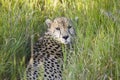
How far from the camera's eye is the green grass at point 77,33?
3.16 meters

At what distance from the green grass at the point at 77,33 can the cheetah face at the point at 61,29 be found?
0.22 ft

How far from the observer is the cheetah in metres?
3.38

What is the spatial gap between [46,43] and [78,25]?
37 cm

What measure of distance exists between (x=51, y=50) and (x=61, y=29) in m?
0.25

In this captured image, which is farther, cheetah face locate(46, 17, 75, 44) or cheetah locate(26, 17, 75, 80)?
cheetah face locate(46, 17, 75, 44)

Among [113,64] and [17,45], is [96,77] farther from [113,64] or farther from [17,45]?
[17,45]

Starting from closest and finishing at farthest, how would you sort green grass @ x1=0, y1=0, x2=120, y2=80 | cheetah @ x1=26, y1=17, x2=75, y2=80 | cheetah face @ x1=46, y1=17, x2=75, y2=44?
green grass @ x1=0, y1=0, x2=120, y2=80, cheetah @ x1=26, y1=17, x2=75, y2=80, cheetah face @ x1=46, y1=17, x2=75, y2=44

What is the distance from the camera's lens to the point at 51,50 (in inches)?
143

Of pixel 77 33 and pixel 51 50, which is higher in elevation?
pixel 77 33

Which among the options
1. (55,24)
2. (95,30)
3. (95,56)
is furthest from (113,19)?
(95,56)

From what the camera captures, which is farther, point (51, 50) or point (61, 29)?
point (61, 29)

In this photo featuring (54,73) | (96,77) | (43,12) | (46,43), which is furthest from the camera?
(43,12)

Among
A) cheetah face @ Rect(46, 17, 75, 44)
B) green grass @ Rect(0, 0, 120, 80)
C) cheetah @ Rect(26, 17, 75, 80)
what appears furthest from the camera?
cheetah face @ Rect(46, 17, 75, 44)

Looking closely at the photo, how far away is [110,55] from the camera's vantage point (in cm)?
329
